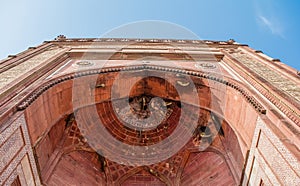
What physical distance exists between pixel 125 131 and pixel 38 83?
2429mm

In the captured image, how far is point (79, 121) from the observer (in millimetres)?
6812

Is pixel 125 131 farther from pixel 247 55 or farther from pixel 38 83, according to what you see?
pixel 247 55

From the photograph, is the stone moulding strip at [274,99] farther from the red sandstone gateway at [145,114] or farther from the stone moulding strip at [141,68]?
the stone moulding strip at [141,68]

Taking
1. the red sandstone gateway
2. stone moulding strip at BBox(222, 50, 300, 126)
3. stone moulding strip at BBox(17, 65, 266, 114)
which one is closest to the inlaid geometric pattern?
the red sandstone gateway

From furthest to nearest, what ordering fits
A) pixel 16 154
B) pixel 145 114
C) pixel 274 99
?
pixel 145 114 < pixel 274 99 < pixel 16 154

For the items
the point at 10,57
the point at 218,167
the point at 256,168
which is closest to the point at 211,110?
the point at 218,167

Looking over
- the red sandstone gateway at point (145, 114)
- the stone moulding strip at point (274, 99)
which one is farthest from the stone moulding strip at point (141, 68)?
the stone moulding strip at point (274, 99)

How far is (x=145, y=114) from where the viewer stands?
7.42 meters

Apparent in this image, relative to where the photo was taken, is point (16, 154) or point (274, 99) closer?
point (16, 154)

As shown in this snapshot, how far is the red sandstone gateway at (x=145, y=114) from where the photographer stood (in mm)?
4984

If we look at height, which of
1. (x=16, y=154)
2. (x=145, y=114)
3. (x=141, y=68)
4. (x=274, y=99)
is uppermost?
(x=141, y=68)

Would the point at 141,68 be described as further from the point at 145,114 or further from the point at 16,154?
the point at 16,154

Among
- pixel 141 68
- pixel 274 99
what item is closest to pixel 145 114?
pixel 141 68

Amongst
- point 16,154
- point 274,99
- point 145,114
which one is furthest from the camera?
point 145,114
